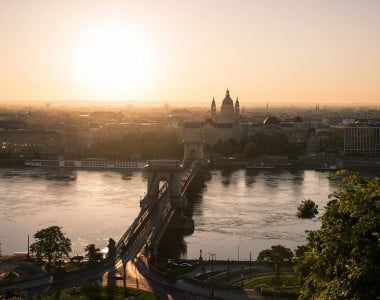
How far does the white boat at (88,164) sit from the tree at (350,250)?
3851cm

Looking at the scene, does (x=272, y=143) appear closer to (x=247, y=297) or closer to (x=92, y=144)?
(x=92, y=144)

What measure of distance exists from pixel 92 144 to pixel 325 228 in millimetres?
54153

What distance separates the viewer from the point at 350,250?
6707 millimetres

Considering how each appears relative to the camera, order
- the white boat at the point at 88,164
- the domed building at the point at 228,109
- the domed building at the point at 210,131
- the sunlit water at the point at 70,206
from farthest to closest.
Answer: the domed building at the point at 228,109 → the domed building at the point at 210,131 → the white boat at the point at 88,164 → the sunlit water at the point at 70,206

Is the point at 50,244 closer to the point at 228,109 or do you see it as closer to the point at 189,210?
the point at 189,210

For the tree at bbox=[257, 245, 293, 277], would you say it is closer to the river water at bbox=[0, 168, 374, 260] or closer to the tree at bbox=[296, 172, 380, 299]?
the river water at bbox=[0, 168, 374, 260]

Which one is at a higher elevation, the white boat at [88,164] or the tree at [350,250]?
the tree at [350,250]

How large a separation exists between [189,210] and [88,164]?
2053 centimetres

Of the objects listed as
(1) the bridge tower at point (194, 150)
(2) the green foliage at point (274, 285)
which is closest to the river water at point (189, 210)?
(2) the green foliage at point (274, 285)

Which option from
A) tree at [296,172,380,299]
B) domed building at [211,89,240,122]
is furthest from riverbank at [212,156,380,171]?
tree at [296,172,380,299]

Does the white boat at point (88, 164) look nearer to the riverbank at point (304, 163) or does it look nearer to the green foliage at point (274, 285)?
the riverbank at point (304, 163)

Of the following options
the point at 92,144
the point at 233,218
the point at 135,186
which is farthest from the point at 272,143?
the point at 233,218

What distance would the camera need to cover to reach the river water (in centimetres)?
2070

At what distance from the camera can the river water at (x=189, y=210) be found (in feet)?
67.9
